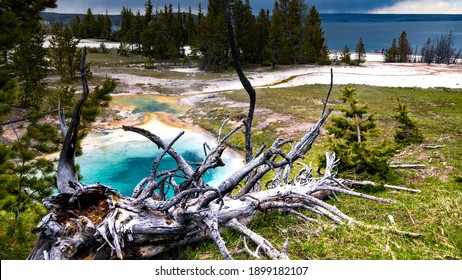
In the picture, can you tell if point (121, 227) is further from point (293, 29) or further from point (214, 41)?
point (293, 29)

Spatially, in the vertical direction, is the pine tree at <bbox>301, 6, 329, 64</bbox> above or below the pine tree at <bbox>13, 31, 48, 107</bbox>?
above

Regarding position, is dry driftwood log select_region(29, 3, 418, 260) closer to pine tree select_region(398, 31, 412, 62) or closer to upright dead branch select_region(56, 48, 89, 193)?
upright dead branch select_region(56, 48, 89, 193)

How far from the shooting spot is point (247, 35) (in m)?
46.3

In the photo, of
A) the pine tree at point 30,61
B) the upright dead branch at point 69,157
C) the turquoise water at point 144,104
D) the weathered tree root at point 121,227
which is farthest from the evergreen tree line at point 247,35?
the weathered tree root at point 121,227

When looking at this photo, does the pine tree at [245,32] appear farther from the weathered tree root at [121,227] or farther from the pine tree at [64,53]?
the weathered tree root at [121,227]

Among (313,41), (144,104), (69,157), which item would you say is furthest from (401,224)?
(313,41)

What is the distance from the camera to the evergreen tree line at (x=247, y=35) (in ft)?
142

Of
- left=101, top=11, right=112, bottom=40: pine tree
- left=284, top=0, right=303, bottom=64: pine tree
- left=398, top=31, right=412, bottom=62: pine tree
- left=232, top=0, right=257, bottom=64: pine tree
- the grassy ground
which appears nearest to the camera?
the grassy ground

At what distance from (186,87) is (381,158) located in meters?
25.4

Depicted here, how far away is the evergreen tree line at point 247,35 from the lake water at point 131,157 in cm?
2770

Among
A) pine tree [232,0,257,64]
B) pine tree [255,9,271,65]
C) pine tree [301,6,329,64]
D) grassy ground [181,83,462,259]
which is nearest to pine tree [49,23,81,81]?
pine tree [232,0,257,64]

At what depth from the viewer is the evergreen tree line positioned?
142 ft

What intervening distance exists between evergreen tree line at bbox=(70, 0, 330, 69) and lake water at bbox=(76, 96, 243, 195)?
27.7m
